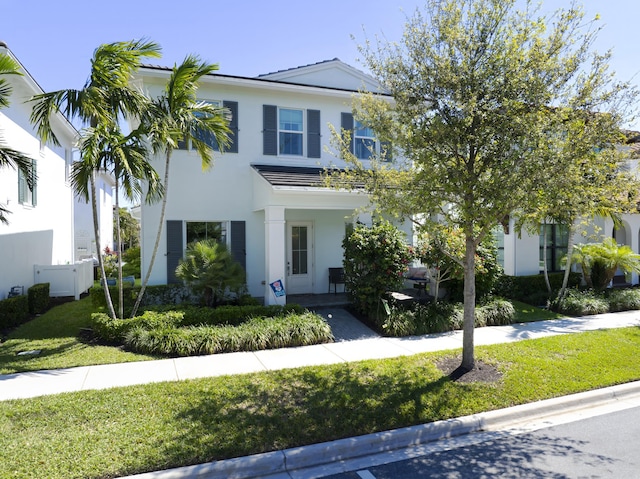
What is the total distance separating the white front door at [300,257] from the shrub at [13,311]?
22.4ft

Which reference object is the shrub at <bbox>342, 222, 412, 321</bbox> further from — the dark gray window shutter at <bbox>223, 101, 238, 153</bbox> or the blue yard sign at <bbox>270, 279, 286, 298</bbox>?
the dark gray window shutter at <bbox>223, 101, 238, 153</bbox>

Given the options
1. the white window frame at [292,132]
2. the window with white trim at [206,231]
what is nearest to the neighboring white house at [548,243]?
the white window frame at [292,132]

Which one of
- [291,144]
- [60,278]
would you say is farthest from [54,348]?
[291,144]

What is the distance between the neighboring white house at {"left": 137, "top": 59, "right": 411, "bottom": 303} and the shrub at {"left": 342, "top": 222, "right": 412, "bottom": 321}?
4.04 ft

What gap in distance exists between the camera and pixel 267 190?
1031 centimetres

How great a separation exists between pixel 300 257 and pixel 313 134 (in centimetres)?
378

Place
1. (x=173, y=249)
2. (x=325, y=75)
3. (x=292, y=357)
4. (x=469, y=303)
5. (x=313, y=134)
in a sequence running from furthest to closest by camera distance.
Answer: (x=325, y=75) < (x=313, y=134) < (x=173, y=249) < (x=292, y=357) < (x=469, y=303)

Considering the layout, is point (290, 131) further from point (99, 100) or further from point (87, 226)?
point (87, 226)

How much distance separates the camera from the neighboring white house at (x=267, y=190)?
1043 centimetres

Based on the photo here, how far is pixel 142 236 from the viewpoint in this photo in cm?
1080

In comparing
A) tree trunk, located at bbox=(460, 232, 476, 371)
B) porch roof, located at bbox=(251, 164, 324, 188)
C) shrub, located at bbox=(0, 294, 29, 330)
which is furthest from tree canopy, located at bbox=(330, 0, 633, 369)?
shrub, located at bbox=(0, 294, 29, 330)

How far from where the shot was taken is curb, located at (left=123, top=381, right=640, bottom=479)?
3998 mm

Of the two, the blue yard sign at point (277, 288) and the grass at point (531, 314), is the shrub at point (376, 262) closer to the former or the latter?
the blue yard sign at point (277, 288)

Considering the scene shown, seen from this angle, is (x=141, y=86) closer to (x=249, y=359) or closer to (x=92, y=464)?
(x=249, y=359)
